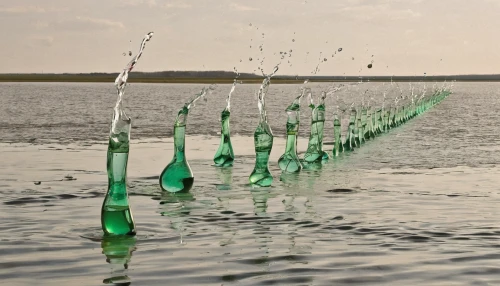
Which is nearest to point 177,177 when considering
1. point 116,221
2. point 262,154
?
point 262,154

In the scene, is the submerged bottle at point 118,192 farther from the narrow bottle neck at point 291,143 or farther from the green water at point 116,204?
the narrow bottle neck at point 291,143

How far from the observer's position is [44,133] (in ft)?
125

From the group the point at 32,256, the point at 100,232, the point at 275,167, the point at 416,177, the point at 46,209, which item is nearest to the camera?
the point at 32,256

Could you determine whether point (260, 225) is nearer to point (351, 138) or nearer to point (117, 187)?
point (117, 187)

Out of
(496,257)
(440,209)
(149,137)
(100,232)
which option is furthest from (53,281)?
(149,137)

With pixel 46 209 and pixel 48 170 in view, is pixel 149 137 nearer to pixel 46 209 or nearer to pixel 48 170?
pixel 48 170

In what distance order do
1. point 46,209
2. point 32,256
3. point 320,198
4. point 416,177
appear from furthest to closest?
point 416,177 < point 320,198 < point 46,209 < point 32,256

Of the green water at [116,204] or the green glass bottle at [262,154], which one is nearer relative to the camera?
the green water at [116,204]

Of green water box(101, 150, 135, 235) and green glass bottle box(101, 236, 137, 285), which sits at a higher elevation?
green water box(101, 150, 135, 235)

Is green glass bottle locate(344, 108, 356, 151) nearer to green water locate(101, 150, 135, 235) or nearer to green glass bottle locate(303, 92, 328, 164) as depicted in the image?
green glass bottle locate(303, 92, 328, 164)

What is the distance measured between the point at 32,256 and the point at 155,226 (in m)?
2.65

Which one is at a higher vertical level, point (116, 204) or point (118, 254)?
point (116, 204)

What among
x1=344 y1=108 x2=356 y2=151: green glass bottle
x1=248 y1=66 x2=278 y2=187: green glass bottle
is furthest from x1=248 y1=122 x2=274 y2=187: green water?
x1=344 y1=108 x2=356 y2=151: green glass bottle

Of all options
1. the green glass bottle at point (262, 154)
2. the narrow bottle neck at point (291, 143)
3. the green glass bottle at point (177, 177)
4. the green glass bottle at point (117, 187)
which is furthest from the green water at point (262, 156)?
the green glass bottle at point (117, 187)
